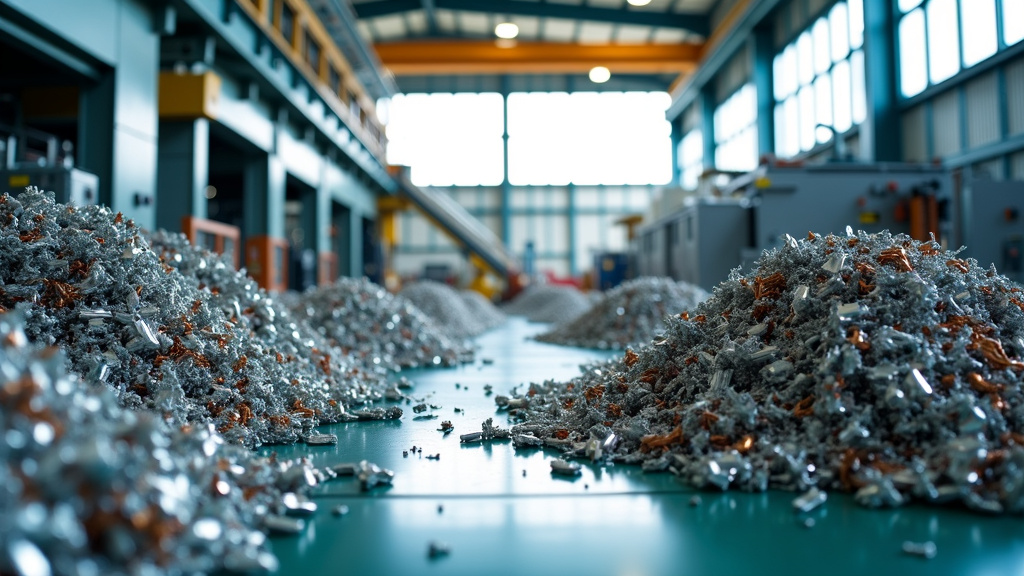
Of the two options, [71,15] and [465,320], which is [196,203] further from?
[465,320]

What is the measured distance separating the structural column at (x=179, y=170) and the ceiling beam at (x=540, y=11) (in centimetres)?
1171

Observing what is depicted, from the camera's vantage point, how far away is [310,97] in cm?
1018

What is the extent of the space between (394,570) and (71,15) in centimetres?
507

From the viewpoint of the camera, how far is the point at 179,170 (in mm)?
7000

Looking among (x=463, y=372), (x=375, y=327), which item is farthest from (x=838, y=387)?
(x=375, y=327)

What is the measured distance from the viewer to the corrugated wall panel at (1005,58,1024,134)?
8227mm

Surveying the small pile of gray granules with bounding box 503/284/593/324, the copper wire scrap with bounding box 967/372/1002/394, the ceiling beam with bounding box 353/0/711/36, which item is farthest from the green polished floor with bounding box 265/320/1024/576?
the ceiling beam with bounding box 353/0/711/36

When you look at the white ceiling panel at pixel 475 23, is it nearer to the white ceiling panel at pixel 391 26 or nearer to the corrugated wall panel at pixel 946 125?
the white ceiling panel at pixel 391 26

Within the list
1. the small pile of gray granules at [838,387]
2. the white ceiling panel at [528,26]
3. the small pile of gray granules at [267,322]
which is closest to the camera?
the small pile of gray granules at [838,387]

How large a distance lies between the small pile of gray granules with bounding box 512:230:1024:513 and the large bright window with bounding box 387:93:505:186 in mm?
21448

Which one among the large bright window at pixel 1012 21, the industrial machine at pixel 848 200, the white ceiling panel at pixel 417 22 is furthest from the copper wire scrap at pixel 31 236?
the white ceiling panel at pixel 417 22

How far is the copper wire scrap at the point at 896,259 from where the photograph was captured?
2093 millimetres

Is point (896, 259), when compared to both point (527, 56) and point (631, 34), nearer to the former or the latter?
point (527, 56)

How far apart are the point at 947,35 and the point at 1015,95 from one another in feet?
4.87
